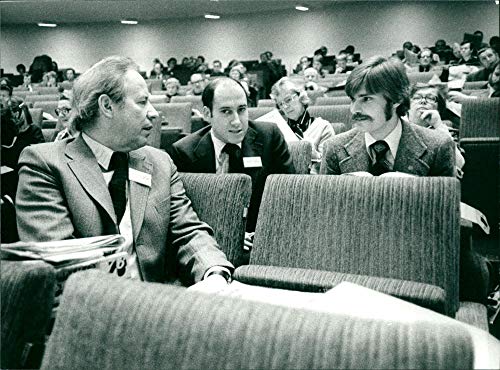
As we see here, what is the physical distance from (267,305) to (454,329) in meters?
0.14

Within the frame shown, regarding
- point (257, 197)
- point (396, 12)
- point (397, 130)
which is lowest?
point (257, 197)

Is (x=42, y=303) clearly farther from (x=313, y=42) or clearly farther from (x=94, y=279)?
(x=313, y=42)

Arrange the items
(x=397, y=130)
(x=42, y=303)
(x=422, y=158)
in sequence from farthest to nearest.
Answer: (x=397, y=130) → (x=422, y=158) → (x=42, y=303)

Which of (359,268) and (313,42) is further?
(313,42)

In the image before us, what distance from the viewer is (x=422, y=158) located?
5.71ft

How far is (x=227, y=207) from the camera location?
1450 millimetres

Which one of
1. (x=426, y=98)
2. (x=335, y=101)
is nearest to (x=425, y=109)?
(x=426, y=98)

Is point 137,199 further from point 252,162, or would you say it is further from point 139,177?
point 252,162

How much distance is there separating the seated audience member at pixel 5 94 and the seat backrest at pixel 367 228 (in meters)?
2.81

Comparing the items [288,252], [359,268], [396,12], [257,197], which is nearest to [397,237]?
[359,268]

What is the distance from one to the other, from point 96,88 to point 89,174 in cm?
26

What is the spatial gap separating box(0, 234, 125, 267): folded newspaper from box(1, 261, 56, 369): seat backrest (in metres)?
0.18

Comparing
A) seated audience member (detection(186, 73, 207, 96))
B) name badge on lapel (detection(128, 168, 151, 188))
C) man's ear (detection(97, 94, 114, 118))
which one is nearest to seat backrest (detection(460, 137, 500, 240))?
name badge on lapel (detection(128, 168, 151, 188))

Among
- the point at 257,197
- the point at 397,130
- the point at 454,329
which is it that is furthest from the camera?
the point at 257,197
